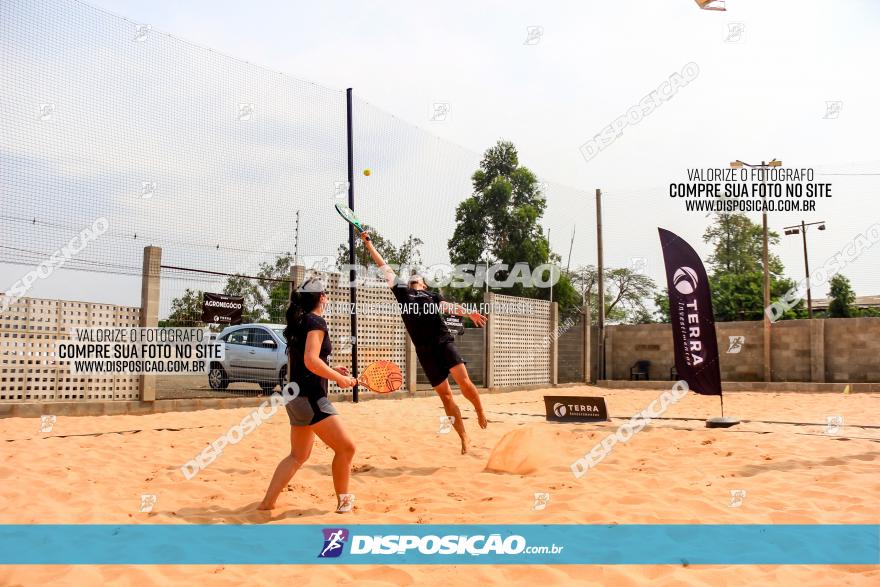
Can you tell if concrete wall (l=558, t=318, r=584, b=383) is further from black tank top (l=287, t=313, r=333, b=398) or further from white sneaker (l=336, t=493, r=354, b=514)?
black tank top (l=287, t=313, r=333, b=398)

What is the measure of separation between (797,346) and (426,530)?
1751 cm

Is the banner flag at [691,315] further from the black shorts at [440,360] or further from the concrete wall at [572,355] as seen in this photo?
the concrete wall at [572,355]

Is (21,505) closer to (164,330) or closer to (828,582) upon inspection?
(828,582)

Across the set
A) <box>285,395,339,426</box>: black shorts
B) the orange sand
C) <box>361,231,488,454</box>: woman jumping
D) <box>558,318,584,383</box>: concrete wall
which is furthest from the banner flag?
<box>558,318,584,383</box>: concrete wall

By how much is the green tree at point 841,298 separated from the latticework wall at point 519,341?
22896mm

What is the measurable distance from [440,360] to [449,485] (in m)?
1.61

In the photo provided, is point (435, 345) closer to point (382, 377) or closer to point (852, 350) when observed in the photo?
point (382, 377)

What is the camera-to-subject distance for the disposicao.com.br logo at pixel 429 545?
10.4 ft

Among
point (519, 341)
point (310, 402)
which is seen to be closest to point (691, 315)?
point (310, 402)

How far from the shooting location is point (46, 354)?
8453 mm

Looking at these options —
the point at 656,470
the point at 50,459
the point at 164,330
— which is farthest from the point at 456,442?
the point at 164,330

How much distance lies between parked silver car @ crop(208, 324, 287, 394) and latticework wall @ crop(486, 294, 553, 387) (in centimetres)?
599

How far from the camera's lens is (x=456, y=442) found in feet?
22.2

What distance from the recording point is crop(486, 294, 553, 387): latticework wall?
50.6 feet
